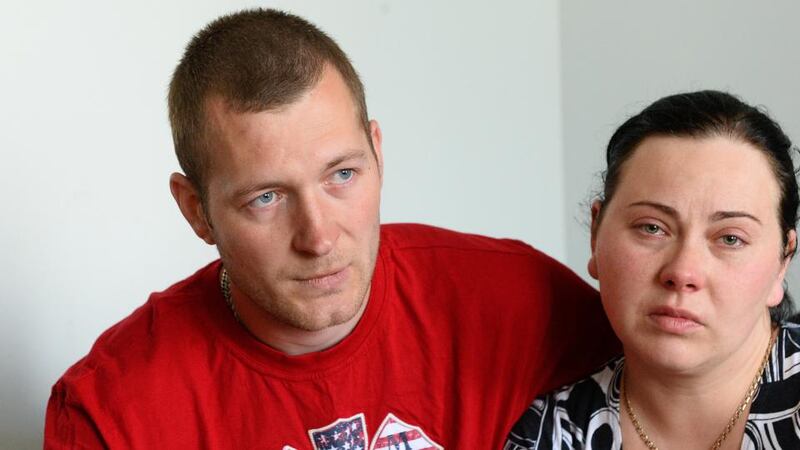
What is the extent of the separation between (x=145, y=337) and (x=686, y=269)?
0.78 metres

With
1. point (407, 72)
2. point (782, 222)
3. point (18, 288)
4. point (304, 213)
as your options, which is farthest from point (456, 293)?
point (407, 72)

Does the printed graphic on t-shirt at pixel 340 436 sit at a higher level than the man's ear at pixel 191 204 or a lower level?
lower

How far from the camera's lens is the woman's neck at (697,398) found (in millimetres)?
1434

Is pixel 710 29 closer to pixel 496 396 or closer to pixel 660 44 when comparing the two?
pixel 660 44

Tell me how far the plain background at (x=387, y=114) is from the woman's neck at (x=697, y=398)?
104cm

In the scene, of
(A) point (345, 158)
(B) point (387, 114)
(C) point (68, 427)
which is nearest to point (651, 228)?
(A) point (345, 158)

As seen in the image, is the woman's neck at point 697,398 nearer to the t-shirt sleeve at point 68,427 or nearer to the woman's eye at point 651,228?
the woman's eye at point 651,228

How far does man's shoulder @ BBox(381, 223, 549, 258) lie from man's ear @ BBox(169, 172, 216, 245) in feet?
0.91

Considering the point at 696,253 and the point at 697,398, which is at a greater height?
the point at 696,253

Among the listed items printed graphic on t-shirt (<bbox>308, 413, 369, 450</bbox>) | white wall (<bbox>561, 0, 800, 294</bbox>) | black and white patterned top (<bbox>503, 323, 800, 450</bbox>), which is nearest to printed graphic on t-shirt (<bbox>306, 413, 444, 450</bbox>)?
printed graphic on t-shirt (<bbox>308, 413, 369, 450</bbox>)

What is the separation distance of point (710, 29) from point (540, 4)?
21.6 inches

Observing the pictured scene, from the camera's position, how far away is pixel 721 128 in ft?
4.55

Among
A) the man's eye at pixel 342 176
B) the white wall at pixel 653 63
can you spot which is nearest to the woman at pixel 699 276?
the man's eye at pixel 342 176

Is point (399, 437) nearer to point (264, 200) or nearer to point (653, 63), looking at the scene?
point (264, 200)
